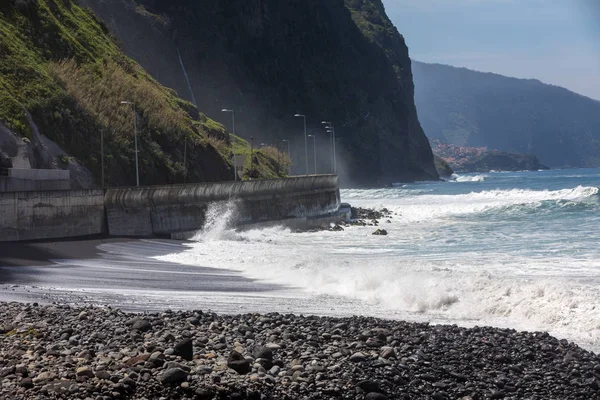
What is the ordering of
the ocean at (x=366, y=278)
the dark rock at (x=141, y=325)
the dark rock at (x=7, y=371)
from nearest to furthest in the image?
the dark rock at (x=7, y=371) < the dark rock at (x=141, y=325) < the ocean at (x=366, y=278)

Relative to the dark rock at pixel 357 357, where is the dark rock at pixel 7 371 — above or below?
above

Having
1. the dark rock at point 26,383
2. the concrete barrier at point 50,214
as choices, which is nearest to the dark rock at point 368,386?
the dark rock at point 26,383

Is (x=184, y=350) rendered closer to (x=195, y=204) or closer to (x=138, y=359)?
(x=138, y=359)

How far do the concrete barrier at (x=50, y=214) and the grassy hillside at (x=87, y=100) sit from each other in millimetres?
7916

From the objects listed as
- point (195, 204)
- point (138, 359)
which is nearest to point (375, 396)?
point (138, 359)

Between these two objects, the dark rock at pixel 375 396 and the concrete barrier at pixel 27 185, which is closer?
the dark rock at pixel 375 396

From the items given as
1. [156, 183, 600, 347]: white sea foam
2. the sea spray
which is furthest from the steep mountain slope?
[156, 183, 600, 347]: white sea foam

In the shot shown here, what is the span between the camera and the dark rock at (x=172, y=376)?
11.0 m

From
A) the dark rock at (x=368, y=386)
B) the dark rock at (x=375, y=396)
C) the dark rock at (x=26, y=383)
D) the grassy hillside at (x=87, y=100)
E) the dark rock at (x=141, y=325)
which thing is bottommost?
the dark rock at (x=375, y=396)

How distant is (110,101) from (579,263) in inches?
1463

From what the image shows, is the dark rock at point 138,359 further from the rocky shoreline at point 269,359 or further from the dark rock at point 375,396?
the dark rock at point 375,396

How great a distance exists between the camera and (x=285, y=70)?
138000mm

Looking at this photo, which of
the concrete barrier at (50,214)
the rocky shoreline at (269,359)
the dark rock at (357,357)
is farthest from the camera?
the concrete barrier at (50,214)

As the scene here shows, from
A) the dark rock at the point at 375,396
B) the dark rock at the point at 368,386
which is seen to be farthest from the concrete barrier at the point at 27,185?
the dark rock at the point at 375,396
